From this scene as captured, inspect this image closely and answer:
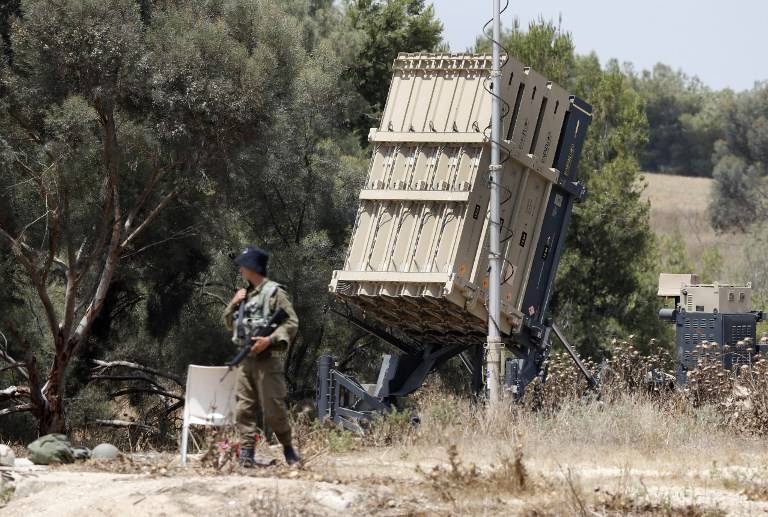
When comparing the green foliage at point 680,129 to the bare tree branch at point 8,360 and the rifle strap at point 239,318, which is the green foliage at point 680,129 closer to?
the bare tree branch at point 8,360

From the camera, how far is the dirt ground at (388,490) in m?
9.16

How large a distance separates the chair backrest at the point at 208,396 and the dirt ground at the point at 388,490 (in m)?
0.44

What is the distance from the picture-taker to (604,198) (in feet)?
100

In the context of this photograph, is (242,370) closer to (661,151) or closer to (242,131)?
(242,131)

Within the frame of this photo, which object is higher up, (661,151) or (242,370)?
(661,151)

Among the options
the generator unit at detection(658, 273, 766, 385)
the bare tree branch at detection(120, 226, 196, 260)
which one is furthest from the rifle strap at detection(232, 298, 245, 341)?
the bare tree branch at detection(120, 226, 196, 260)

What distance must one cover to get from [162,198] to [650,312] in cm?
1417

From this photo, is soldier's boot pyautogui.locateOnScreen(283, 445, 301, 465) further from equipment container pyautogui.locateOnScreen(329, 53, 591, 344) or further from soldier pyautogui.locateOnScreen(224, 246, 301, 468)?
equipment container pyautogui.locateOnScreen(329, 53, 591, 344)

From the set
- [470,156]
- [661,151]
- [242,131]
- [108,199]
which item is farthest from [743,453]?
[661,151]

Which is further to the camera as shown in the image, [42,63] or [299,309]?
[299,309]

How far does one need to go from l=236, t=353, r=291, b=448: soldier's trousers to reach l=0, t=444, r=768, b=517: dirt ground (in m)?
0.35

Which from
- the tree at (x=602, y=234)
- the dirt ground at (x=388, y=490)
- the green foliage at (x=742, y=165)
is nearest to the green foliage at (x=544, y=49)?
the tree at (x=602, y=234)

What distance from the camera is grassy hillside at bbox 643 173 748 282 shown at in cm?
6108

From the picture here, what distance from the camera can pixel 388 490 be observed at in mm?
9695
